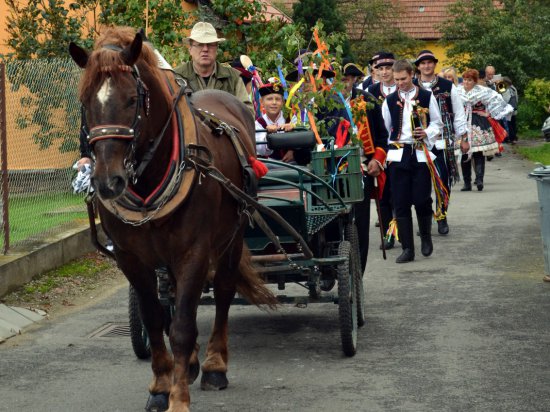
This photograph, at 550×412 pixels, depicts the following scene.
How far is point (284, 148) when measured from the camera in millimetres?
8422

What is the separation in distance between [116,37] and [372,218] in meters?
10.6

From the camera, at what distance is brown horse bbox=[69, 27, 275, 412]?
19.1ft

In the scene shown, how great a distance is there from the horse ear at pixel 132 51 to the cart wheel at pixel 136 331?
2264 millimetres

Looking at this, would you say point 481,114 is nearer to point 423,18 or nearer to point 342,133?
point 342,133

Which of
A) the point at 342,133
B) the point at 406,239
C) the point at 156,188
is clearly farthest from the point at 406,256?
the point at 156,188

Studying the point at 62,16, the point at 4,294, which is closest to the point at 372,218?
the point at 62,16

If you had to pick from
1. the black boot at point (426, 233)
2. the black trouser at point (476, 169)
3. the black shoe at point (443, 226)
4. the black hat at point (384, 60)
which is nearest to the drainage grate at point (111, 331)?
the black boot at point (426, 233)

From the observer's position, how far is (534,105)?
34625 mm

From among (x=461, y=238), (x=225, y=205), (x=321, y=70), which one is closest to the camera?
(x=225, y=205)

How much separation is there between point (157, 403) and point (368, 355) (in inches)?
75.4

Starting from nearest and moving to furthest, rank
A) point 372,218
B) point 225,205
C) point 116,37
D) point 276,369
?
point 116,37 → point 225,205 → point 276,369 → point 372,218

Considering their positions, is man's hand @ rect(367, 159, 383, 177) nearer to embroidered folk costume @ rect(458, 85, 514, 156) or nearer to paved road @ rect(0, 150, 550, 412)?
paved road @ rect(0, 150, 550, 412)

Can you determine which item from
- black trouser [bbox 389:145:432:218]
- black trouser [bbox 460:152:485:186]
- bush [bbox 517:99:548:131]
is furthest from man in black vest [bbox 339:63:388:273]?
bush [bbox 517:99:548:131]

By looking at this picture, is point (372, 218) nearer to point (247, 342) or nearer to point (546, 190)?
point (546, 190)
